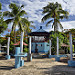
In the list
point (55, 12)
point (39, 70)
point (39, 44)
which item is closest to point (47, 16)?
point (55, 12)

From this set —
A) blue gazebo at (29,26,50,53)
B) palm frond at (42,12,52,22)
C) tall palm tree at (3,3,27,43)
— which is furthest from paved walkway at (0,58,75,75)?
blue gazebo at (29,26,50,53)

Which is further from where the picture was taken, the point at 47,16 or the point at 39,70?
the point at 47,16

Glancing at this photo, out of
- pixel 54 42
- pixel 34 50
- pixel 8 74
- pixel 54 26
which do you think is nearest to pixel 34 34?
pixel 34 50

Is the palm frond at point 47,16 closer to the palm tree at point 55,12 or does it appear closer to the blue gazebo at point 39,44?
the palm tree at point 55,12

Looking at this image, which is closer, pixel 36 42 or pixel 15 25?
pixel 15 25

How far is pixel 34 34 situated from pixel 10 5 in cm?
993

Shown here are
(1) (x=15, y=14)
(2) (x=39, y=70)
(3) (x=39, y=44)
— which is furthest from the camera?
(3) (x=39, y=44)

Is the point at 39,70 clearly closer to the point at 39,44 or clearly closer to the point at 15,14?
the point at 15,14

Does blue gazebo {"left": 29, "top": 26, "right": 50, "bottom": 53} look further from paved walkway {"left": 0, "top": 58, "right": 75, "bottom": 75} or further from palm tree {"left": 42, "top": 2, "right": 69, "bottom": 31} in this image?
paved walkway {"left": 0, "top": 58, "right": 75, "bottom": 75}

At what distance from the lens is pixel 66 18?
20578 millimetres

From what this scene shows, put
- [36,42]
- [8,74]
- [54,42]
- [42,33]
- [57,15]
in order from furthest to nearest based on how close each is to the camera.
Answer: [36,42] → [42,33] → [57,15] → [54,42] → [8,74]

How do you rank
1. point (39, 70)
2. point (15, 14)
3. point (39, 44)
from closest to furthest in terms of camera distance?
point (39, 70)
point (15, 14)
point (39, 44)

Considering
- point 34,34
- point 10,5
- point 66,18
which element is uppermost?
point 10,5

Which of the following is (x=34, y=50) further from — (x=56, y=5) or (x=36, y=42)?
(x=56, y=5)
